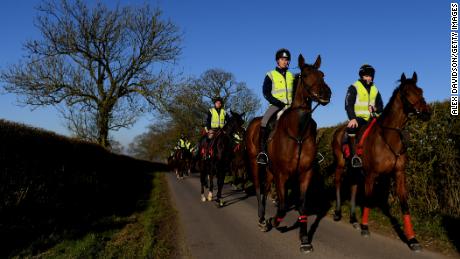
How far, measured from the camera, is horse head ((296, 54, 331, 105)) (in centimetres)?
537

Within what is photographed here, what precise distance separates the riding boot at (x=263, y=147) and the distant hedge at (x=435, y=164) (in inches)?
97.7

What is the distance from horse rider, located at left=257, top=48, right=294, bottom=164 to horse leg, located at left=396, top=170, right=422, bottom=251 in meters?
2.35

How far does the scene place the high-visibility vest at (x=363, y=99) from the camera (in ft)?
23.0

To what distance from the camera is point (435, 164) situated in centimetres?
677

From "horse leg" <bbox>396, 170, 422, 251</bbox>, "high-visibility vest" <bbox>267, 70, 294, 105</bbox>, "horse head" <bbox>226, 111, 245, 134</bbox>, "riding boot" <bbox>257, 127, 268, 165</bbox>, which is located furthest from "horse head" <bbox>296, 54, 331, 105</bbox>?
"horse head" <bbox>226, 111, 245, 134</bbox>

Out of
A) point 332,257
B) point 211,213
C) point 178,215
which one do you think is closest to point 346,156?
point 332,257

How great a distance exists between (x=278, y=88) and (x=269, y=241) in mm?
2865

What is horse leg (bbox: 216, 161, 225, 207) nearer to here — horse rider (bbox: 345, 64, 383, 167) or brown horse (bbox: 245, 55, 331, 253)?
brown horse (bbox: 245, 55, 331, 253)

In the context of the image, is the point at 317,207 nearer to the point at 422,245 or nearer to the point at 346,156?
the point at 346,156

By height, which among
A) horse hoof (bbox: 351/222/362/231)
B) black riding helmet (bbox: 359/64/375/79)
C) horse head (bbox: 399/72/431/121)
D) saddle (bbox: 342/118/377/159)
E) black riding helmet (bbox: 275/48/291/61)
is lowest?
horse hoof (bbox: 351/222/362/231)

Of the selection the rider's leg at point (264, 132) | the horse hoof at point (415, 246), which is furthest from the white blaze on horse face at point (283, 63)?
the horse hoof at point (415, 246)

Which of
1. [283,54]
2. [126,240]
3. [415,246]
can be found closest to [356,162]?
[415,246]

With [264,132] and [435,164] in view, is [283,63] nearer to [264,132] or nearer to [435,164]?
[264,132]

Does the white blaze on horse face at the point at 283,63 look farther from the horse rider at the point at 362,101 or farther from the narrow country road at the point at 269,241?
the narrow country road at the point at 269,241
